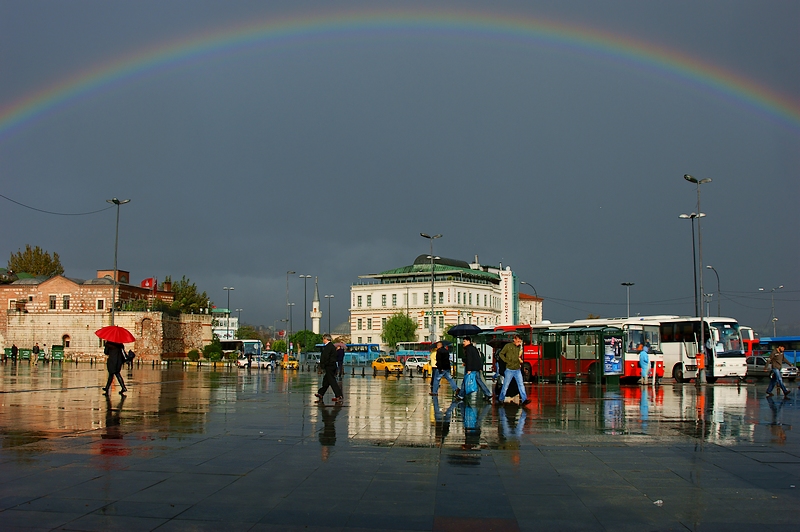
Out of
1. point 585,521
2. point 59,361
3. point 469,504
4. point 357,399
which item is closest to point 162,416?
point 357,399

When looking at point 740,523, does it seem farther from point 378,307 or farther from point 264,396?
point 378,307

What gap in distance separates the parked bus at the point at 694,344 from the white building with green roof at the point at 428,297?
258 feet

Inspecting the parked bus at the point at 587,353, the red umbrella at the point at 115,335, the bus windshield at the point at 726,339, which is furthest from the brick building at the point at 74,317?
the bus windshield at the point at 726,339

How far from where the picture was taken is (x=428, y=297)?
12450 cm

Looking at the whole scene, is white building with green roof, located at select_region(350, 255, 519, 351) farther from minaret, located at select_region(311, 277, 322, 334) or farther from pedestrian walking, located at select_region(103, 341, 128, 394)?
pedestrian walking, located at select_region(103, 341, 128, 394)

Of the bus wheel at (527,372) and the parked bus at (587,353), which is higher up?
the parked bus at (587,353)

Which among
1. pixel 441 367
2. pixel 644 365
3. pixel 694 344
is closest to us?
pixel 441 367

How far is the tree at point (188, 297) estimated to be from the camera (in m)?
98.5

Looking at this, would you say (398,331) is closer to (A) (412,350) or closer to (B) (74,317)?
(A) (412,350)

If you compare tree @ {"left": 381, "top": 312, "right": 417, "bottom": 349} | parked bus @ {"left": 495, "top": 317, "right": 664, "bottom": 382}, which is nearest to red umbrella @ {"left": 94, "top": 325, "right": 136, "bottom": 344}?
parked bus @ {"left": 495, "top": 317, "right": 664, "bottom": 382}

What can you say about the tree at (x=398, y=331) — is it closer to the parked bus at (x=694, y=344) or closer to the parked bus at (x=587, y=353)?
the parked bus at (x=694, y=344)

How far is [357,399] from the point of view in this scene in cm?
2125

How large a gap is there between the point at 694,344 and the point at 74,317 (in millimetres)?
65471

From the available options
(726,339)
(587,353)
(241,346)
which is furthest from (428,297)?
(587,353)
